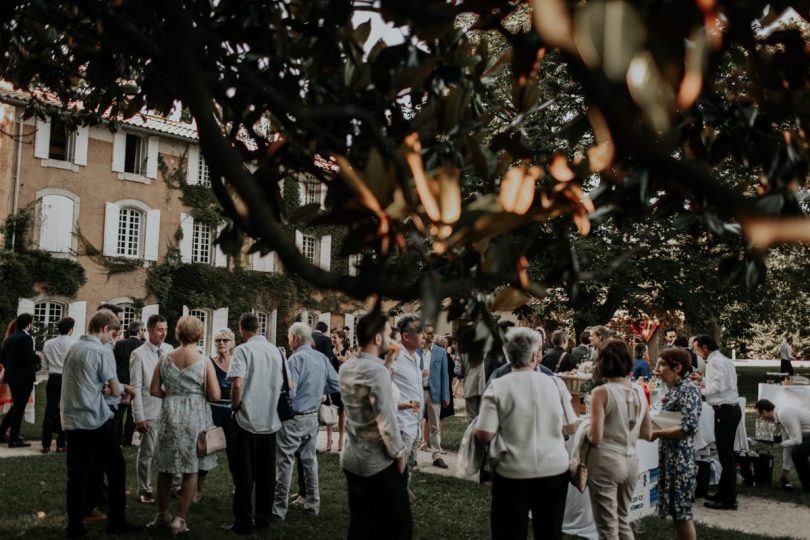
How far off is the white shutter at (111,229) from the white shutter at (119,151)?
1347 mm

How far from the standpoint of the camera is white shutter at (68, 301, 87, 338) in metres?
23.5

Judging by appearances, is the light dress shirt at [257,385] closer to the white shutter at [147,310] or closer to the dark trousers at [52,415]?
the dark trousers at [52,415]

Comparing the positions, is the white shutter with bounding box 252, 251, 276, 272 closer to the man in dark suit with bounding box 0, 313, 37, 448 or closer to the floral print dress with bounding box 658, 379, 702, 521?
the man in dark suit with bounding box 0, 313, 37, 448

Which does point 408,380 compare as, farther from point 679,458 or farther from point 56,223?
A: point 56,223

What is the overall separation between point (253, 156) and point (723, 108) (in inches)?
76.0

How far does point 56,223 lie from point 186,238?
4716 millimetres

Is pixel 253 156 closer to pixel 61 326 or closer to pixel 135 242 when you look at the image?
pixel 61 326

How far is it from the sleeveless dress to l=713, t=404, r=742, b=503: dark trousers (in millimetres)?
6014

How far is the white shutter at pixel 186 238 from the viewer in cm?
2673

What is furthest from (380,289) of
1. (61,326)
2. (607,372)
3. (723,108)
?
(61,326)

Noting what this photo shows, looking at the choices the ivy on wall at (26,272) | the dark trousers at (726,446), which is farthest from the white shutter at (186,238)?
the dark trousers at (726,446)

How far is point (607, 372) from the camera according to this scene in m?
5.46

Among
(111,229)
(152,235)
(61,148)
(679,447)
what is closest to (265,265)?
(152,235)

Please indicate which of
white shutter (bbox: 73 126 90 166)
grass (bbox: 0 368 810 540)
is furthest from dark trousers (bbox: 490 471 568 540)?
white shutter (bbox: 73 126 90 166)
